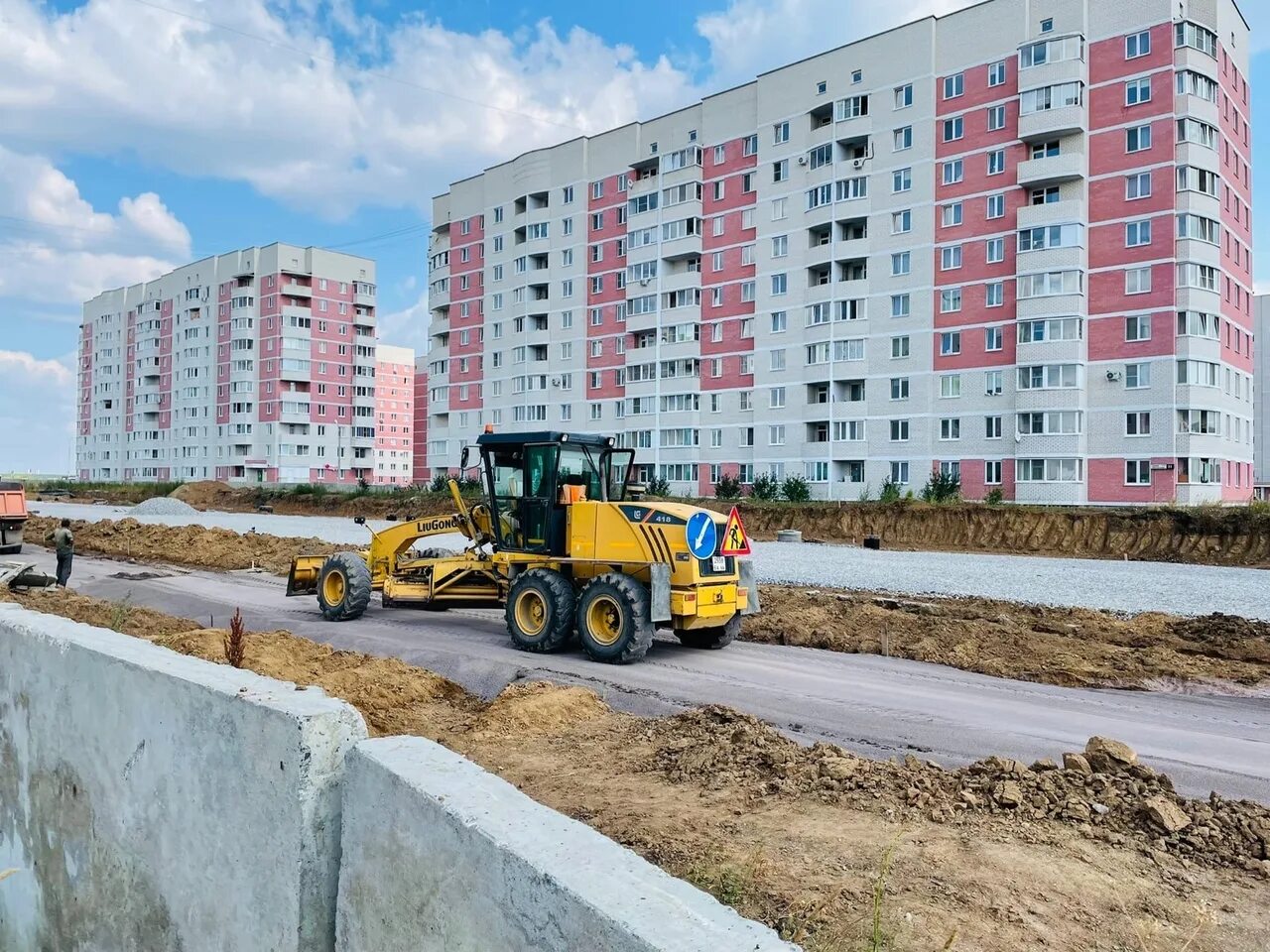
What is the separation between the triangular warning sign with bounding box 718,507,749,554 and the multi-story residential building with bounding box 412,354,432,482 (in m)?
92.1

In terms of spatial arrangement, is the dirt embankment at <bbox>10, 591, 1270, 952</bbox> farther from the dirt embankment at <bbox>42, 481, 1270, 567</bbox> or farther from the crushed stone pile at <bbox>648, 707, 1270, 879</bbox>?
the dirt embankment at <bbox>42, 481, 1270, 567</bbox>

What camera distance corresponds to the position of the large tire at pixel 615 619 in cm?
1184

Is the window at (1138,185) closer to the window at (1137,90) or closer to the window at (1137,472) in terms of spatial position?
the window at (1137,90)

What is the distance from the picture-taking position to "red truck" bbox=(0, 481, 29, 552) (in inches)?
1108

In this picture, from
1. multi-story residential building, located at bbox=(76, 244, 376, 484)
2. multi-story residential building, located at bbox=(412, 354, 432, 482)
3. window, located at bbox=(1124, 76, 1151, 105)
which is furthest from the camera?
multi-story residential building, located at bbox=(412, 354, 432, 482)

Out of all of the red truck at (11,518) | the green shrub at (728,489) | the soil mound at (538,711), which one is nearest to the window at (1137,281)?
the green shrub at (728,489)

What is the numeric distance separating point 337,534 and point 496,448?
25.8m

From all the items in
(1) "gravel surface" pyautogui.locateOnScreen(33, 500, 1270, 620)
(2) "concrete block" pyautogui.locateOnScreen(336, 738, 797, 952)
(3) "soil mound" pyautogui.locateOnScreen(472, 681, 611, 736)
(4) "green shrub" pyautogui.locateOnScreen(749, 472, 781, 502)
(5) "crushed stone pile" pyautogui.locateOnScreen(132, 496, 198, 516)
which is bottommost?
(1) "gravel surface" pyautogui.locateOnScreen(33, 500, 1270, 620)

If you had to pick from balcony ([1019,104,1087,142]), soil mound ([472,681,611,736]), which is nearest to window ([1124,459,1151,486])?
balcony ([1019,104,1087,142])

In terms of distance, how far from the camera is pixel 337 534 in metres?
37.3

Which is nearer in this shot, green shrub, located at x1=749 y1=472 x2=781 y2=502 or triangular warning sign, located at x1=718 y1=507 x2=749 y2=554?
triangular warning sign, located at x1=718 y1=507 x2=749 y2=554

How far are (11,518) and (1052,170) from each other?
45157mm

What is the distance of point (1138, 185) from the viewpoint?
142 ft

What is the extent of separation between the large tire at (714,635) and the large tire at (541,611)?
189 cm
